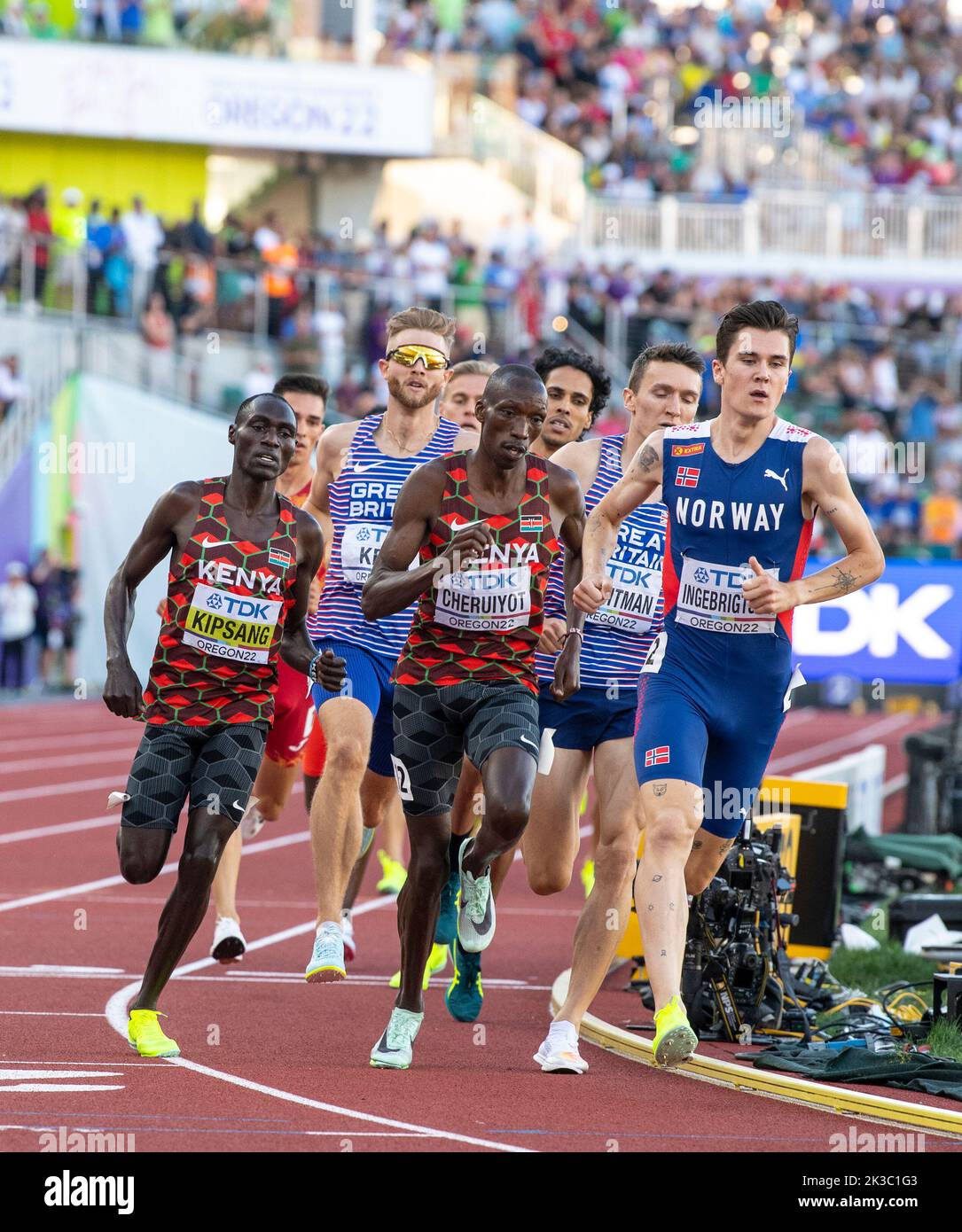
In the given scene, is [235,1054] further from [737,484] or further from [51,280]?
[51,280]

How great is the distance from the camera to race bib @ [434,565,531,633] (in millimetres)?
7109

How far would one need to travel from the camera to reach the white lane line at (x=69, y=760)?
2013 cm

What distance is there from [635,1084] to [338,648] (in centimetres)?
238

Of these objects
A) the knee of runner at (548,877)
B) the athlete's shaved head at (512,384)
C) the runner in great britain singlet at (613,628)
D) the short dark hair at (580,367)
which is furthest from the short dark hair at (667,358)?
the knee of runner at (548,877)

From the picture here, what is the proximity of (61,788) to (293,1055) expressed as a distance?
38.9ft

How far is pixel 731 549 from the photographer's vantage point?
23.6 feet

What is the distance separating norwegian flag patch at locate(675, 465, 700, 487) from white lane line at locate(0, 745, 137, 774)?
13017mm

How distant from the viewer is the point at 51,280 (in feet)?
89.0

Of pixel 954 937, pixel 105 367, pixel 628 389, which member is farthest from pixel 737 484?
pixel 105 367

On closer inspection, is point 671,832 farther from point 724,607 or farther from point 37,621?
point 37,621

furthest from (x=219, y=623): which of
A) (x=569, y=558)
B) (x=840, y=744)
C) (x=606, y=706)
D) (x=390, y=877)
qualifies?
(x=840, y=744)

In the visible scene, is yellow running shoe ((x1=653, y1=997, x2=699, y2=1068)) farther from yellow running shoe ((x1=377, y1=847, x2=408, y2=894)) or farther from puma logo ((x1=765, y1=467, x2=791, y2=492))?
yellow running shoe ((x1=377, y1=847, x2=408, y2=894))

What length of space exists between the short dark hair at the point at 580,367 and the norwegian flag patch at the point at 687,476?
1.81 metres

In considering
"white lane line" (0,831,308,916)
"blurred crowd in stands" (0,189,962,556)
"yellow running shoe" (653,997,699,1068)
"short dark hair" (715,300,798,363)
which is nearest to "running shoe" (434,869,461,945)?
"white lane line" (0,831,308,916)
